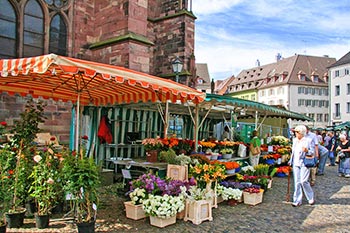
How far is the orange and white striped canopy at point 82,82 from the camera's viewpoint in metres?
4.44

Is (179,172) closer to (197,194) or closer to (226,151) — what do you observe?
(197,194)

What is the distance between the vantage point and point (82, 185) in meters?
4.46

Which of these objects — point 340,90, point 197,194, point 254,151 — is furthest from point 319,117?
point 197,194

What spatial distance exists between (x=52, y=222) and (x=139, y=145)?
6442mm

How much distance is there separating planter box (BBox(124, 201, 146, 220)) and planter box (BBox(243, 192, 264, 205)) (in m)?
2.48

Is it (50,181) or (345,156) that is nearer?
(50,181)

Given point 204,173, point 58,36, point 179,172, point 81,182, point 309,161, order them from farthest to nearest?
point 58,36, point 309,161, point 204,173, point 179,172, point 81,182

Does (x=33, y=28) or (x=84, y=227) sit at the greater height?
(x=33, y=28)

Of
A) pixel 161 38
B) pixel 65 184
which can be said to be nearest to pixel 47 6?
pixel 161 38

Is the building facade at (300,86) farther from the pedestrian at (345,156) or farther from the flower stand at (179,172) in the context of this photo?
the flower stand at (179,172)

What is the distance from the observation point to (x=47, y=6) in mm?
11242

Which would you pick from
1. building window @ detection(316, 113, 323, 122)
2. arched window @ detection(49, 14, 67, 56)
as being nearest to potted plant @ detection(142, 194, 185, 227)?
arched window @ detection(49, 14, 67, 56)

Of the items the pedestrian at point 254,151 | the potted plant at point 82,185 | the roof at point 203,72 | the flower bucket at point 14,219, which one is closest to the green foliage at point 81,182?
the potted plant at point 82,185

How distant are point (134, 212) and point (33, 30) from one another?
795 centimetres
